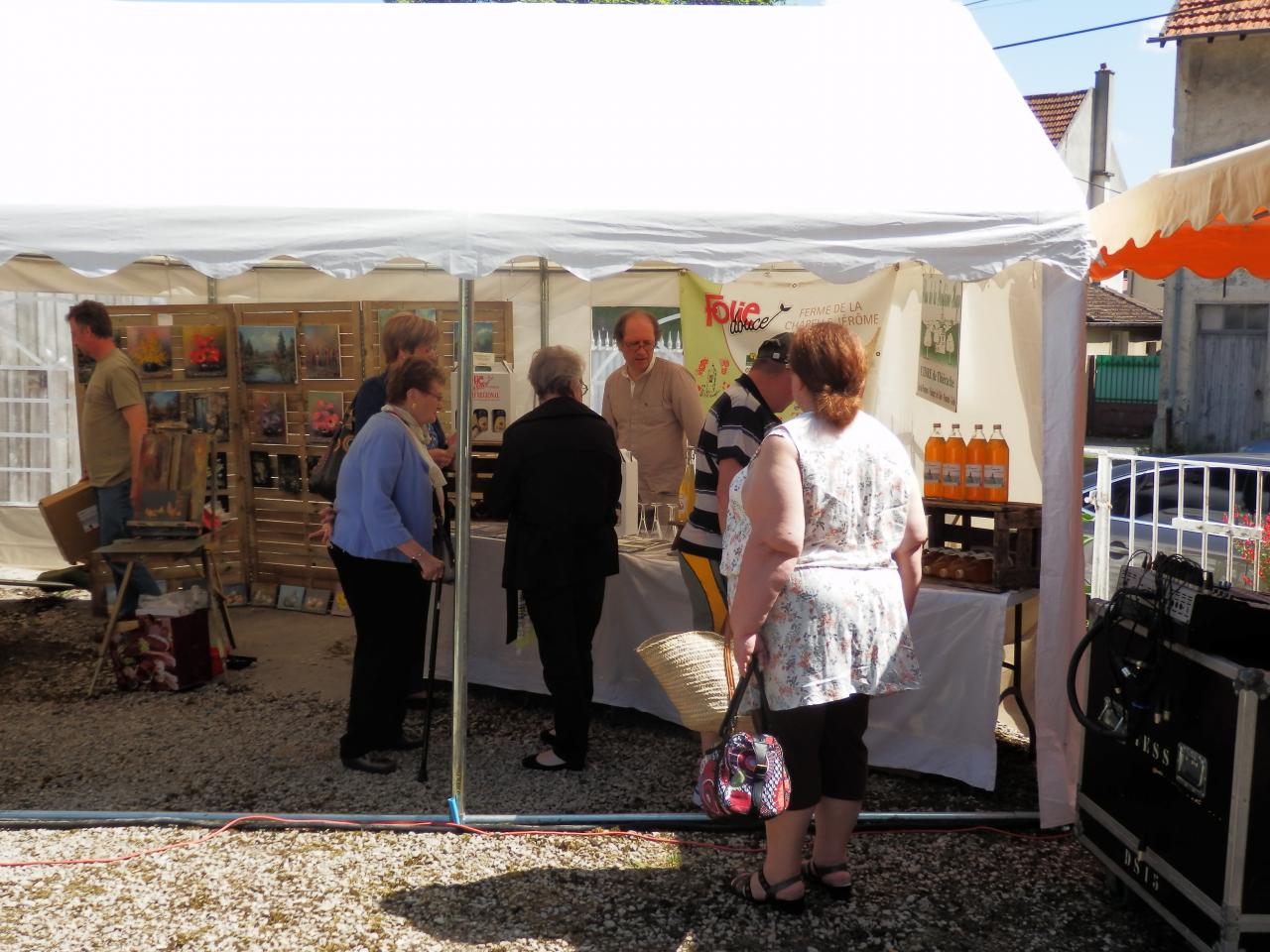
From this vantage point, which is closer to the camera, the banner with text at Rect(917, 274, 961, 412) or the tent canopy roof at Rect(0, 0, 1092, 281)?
the tent canopy roof at Rect(0, 0, 1092, 281)

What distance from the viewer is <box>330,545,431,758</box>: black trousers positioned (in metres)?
4.23

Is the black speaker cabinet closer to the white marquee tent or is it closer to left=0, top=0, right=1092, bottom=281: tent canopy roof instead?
the white marquee tent

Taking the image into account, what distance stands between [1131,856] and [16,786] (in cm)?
384

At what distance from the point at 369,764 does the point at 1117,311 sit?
27.8 meters

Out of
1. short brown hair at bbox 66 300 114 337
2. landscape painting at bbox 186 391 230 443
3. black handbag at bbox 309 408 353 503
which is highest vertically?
short brown hair at bbox 66 300 114 337

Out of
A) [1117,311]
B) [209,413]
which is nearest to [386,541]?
[209,413]

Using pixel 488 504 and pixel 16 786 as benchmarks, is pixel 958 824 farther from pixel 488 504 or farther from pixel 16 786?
pixel 16 786

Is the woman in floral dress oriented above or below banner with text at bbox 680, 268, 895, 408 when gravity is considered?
below

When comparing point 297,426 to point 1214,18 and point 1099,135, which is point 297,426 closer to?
point 1214,18

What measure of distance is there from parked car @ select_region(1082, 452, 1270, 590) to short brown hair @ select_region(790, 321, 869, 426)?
4.02 metres

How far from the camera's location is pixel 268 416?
734 cm

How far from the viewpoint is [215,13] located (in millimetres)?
4664

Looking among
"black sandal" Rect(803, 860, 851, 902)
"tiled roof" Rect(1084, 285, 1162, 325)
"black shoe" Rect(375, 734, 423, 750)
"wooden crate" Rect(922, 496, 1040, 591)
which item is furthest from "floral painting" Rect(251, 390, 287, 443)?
"tiled roof" Rect(1084, 285, 1162, 325)

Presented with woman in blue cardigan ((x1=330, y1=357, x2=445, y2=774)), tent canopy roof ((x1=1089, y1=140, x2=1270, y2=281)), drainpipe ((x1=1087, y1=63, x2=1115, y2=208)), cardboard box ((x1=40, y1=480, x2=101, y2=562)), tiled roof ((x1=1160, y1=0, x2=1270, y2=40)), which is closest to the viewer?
tent canopy roof ((x1=1089, y1=140, x2=1270, y2=281))
